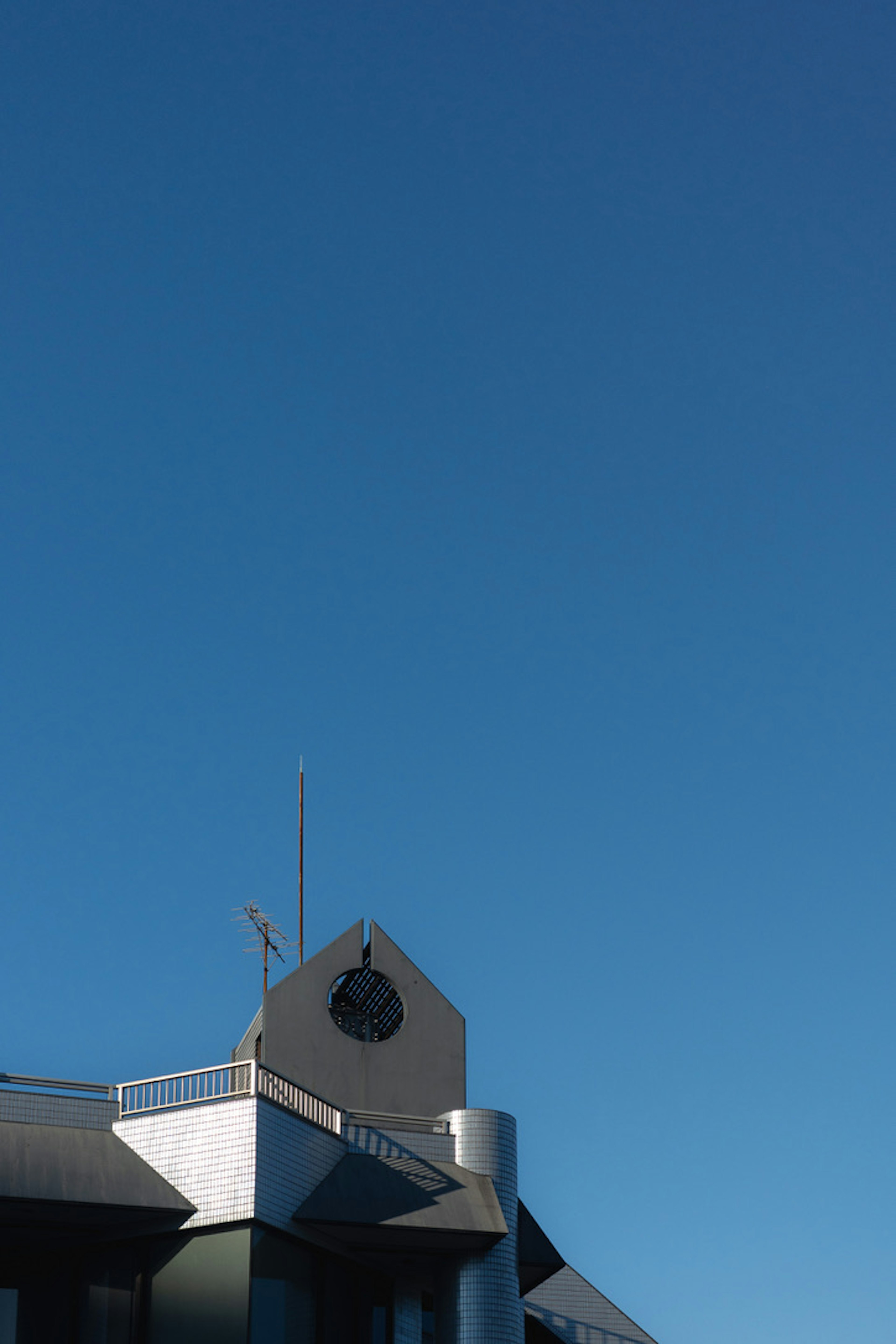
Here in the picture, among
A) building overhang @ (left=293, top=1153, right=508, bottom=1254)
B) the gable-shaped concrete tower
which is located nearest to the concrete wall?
the gable-shaped concrete tower

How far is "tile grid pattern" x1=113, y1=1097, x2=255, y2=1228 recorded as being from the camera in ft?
78.0

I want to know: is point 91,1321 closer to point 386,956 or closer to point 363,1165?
point 363,1165

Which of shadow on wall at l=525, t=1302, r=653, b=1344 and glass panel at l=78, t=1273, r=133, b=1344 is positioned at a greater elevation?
shadow on wall at l=525, t=1302, r=653, b=1344

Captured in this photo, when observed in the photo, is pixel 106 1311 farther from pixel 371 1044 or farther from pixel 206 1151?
pixel 371 1044

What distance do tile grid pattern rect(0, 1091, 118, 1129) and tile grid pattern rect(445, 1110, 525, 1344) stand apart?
6.22 meters

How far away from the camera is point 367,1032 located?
34.5 metres

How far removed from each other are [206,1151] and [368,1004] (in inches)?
422

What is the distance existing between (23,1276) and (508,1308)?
8048mm

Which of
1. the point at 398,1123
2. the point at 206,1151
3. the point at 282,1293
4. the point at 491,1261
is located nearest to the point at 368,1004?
the point at 398,1123

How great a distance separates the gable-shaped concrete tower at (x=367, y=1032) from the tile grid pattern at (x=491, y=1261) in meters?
5.84

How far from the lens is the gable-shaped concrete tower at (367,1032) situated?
33.4 metres

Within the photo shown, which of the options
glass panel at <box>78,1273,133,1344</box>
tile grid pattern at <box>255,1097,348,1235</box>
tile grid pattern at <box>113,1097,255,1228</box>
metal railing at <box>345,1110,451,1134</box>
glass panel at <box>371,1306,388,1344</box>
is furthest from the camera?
metal railing at <box>345,1110,451,1134</box>

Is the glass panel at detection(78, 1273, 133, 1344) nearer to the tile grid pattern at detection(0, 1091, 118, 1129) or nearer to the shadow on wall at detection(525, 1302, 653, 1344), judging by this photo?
the tile grid pattern at detection(0, 1091, 118, 1129)

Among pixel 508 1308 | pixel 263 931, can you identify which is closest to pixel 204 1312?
pixel 508 1308
